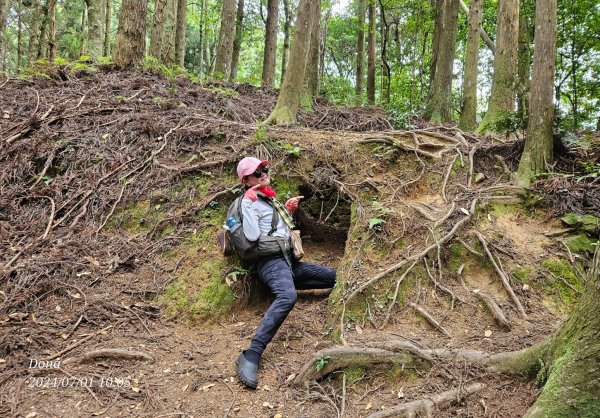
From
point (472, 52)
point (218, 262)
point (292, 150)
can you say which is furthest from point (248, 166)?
point (472, 52)

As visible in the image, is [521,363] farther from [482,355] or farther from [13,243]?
[13,243]

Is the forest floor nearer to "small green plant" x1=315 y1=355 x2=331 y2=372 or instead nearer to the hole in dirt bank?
the hole in dirt bank

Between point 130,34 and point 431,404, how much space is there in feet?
33.9

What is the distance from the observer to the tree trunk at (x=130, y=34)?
9.96 metres

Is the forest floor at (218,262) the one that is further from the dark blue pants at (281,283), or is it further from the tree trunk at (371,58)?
the tree trunk at (371,58)

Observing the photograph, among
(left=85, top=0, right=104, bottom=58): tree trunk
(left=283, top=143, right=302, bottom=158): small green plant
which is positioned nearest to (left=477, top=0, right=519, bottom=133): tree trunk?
(left=283, top=143, right=302, bottom=158): small green plant

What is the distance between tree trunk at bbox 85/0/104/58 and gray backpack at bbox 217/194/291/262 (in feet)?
31.2

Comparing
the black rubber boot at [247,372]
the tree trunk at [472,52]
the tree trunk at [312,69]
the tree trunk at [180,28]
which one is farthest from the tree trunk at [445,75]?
the tree trunk at [180,28]

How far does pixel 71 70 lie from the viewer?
976 centimetres

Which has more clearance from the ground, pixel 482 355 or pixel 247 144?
pixel 247 144

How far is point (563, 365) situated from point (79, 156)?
23.3 feet

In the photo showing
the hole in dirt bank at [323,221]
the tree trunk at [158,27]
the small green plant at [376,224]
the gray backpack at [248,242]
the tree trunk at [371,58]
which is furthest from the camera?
the tree trunk at [371,58]

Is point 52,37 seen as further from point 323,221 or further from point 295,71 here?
point 323,221

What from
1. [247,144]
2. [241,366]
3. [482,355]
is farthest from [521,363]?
[247,144]
